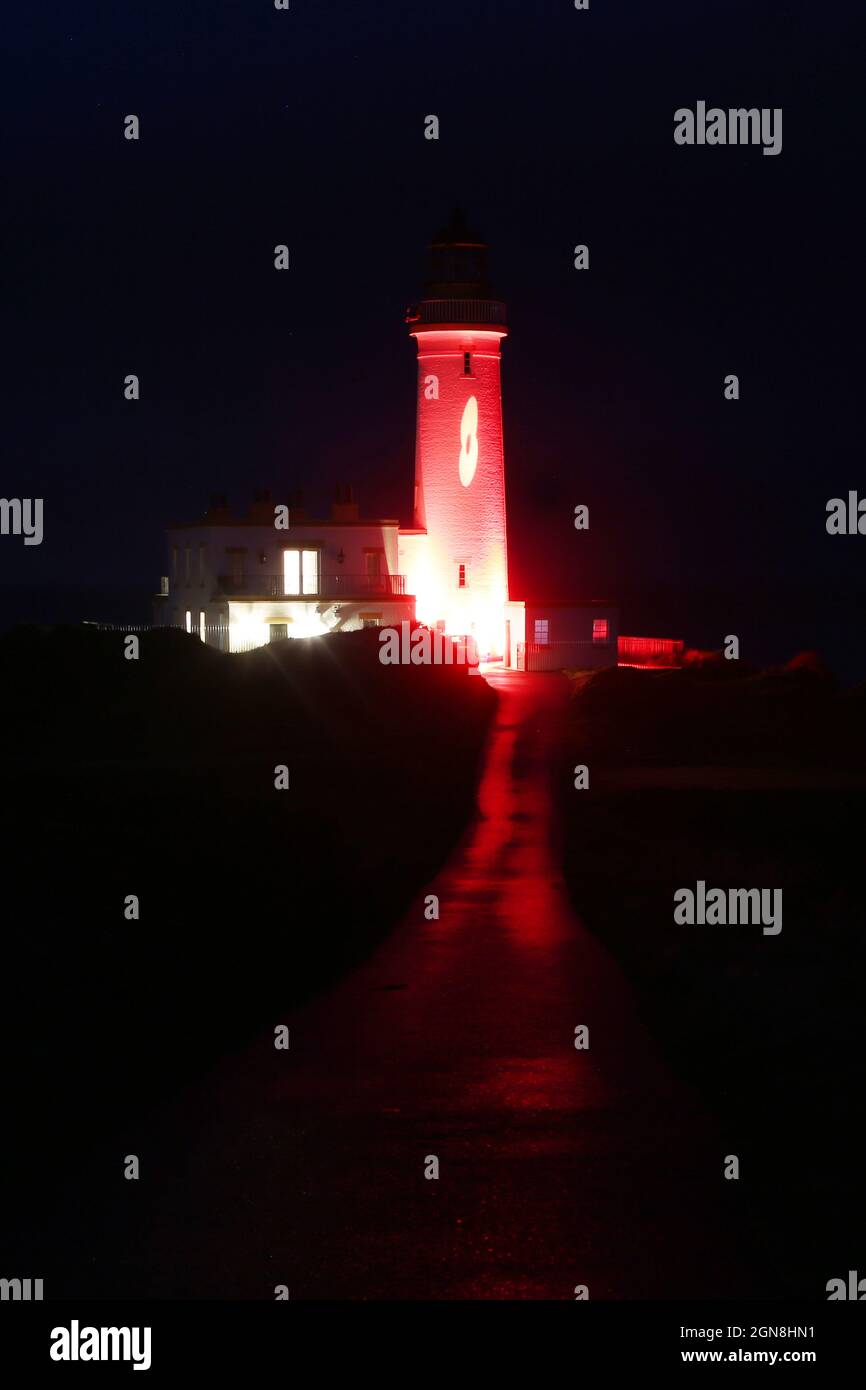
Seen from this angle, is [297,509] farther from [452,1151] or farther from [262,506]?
[452,1151]

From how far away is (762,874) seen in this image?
21.6 metres

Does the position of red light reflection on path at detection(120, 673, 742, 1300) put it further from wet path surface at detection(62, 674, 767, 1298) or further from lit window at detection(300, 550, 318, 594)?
lit window at detection(300, 550, 318, 594)

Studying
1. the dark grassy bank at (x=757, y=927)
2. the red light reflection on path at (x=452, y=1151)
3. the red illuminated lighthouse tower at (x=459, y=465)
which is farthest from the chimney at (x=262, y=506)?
the red light reflection on path at (x=452, y=1151)

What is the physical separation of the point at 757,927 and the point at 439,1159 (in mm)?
7333

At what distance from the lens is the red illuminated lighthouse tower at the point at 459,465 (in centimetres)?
5219

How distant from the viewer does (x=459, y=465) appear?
52531mm

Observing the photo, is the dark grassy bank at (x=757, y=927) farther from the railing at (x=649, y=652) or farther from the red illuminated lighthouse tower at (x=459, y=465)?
the red illuminated lighthouse tower at (x=459, y=465)

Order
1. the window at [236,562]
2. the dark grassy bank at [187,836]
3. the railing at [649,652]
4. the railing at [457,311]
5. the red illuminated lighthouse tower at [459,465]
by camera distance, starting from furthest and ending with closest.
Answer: the red illuminated lighthouse tower at [459,465] < the railing at [457,311] < the window at [236,562] < the railing at [649,652] < the dark grassy bank at [187,836]

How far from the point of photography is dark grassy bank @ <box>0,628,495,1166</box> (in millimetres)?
14297

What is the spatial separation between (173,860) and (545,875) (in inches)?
168

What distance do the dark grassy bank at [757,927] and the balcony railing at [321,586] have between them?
13.4m

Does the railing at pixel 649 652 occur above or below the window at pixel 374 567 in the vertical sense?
below

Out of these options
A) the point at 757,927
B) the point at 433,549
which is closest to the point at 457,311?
the point at 433,549
